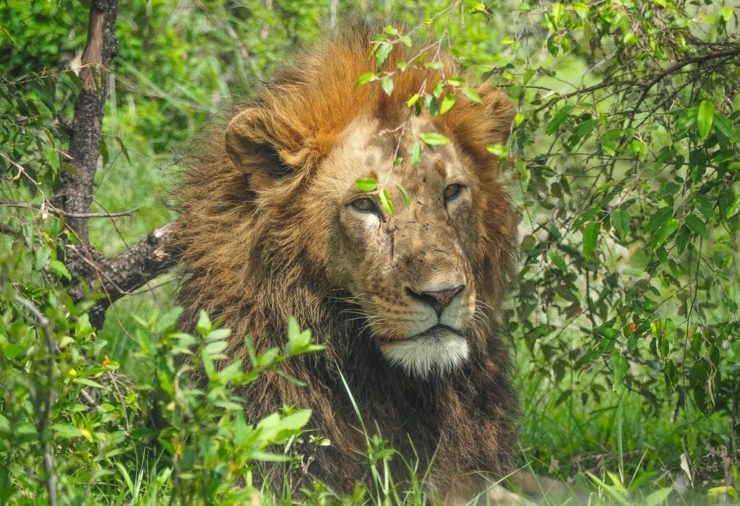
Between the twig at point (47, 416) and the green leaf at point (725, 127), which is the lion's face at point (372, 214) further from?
the twig at point (47, 416)

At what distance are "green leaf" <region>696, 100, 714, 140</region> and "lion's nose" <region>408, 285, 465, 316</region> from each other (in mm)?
823

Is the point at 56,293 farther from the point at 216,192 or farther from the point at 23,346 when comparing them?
the point at 216,192

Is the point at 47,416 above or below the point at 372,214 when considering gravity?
above

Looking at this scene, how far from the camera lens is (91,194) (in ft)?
14.3

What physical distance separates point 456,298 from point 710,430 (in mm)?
1910

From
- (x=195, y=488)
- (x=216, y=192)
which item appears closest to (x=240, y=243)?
(x=216, y=192)

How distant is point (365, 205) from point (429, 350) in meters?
0.52

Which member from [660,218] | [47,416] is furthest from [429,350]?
[47,416]

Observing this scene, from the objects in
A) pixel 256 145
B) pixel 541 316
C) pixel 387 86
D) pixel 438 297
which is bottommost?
pixel 541 316

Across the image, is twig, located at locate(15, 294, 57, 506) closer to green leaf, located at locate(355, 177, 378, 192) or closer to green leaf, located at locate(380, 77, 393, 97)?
green leaf, located at locate(355, 177, 378, 192)

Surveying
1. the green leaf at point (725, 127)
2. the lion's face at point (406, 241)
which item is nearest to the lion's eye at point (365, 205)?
the lion's face at point (406, 241)

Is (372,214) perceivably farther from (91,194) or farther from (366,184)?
(91,194)

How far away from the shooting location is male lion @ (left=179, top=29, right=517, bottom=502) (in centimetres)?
364

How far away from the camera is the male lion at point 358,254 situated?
3.64 meters
